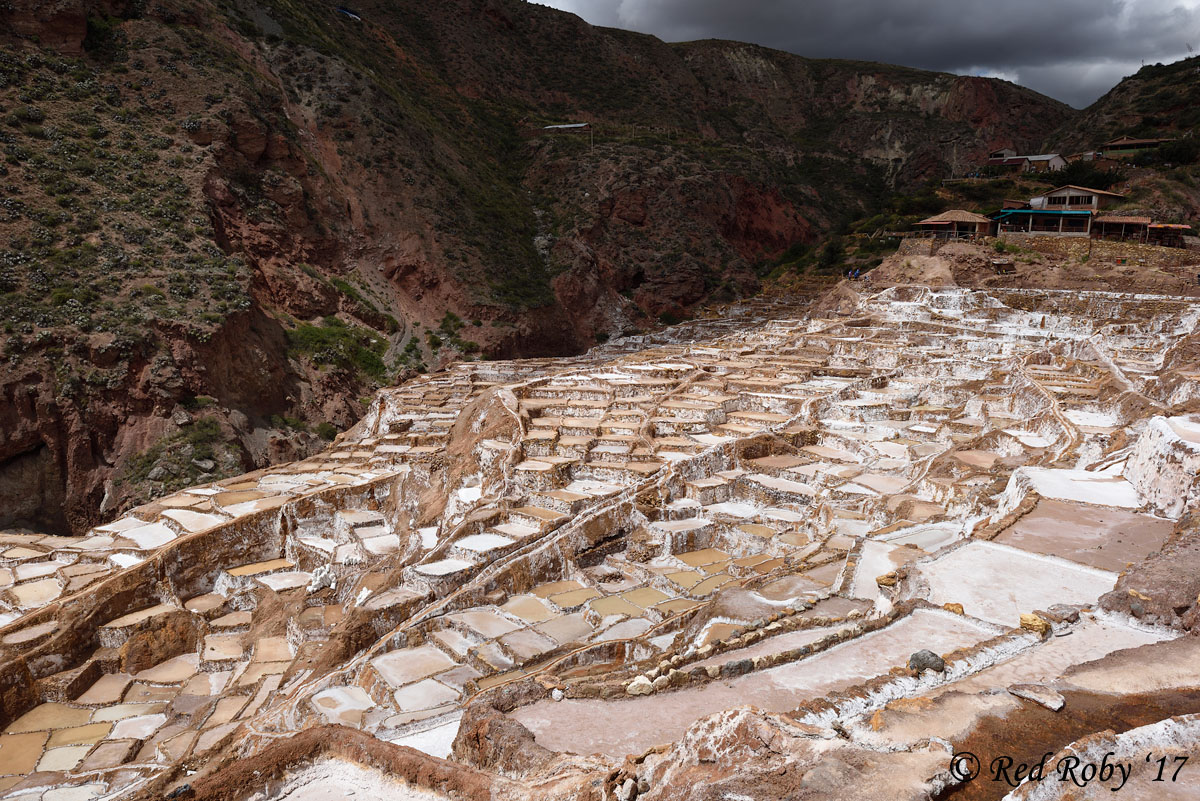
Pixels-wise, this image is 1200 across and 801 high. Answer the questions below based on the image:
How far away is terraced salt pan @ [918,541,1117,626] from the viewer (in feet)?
24.7

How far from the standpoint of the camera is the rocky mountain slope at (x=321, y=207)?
79.0 feet

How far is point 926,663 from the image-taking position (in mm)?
5770

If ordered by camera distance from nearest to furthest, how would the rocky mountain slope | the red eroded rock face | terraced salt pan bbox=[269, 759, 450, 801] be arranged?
terraced salt pan bbox=[269, 759, 450, 801], the rocky mountain slope, the red eroded rock face

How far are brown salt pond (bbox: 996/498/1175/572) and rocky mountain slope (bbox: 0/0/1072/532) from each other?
22.3m

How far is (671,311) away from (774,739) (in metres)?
45.5

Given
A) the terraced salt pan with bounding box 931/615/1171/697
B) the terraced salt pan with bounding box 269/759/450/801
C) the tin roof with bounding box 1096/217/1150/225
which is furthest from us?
the tin roof with bounding box 1096/217/1150/225

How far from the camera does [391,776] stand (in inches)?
209

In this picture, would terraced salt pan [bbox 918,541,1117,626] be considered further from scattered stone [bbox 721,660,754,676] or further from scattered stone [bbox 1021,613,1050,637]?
scattered stone [bbox 721,660,754,676]

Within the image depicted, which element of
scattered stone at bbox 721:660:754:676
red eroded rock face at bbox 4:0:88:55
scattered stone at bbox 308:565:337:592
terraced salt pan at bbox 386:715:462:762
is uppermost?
red eroded rock face at bbox 4:0:88:55

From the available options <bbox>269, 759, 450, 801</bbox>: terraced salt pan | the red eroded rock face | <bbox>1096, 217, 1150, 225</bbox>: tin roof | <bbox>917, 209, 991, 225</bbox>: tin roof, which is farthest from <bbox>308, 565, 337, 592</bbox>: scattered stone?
<bbox>1096, 217, 1150, 225</bbox>: tin roof

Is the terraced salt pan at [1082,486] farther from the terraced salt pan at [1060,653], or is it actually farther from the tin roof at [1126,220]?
the tin roof at [1126,220]

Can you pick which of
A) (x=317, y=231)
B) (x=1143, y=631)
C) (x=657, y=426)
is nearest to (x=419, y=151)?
(x=317, y=231)

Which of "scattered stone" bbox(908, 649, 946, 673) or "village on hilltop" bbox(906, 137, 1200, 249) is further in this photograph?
"village on hilltop" bbox(906, 137, 1200, 249)

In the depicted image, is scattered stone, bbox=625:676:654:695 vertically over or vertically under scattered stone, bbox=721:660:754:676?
under
